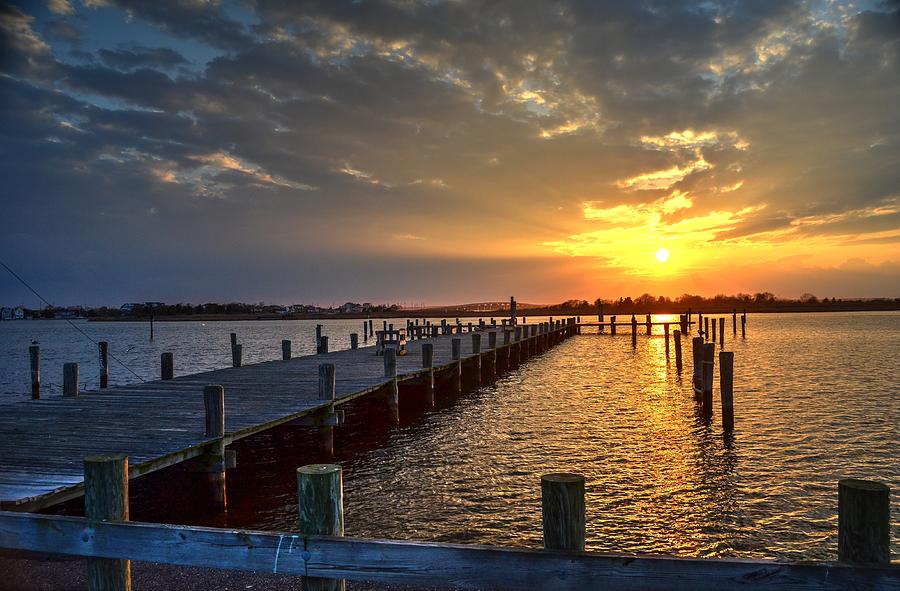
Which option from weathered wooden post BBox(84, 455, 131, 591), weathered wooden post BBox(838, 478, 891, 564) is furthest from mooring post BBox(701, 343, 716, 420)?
weathered wooden post BBox(84, 455, 131, 591)

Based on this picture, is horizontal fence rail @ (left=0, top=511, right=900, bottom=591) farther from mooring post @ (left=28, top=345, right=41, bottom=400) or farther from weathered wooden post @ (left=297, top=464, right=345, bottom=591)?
mooring post @ (left=28, top=345, right=41, bottom=400)

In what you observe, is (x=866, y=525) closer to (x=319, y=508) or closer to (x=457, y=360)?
(x=319, y=508)

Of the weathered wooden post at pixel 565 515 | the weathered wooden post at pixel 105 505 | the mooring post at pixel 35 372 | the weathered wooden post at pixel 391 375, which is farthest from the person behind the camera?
the mooring post at pixel 35 372

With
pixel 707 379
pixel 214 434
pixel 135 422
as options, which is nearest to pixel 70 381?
pixel 135 422

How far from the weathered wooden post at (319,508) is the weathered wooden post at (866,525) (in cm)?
304

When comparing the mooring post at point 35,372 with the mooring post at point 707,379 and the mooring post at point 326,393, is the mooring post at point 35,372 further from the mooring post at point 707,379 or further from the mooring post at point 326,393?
the mooring post at point 707,379

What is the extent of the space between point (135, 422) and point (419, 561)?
900 cm

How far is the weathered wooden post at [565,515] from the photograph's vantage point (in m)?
3.51

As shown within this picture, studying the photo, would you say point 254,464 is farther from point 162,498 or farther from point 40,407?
point 40,407

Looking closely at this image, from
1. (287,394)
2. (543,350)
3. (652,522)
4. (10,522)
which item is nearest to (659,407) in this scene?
(652,522)

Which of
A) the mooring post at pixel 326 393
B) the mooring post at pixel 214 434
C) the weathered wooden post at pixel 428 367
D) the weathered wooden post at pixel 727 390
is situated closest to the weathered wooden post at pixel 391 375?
the weathered wooden post at pixel 428 367

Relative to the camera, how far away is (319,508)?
3.82m

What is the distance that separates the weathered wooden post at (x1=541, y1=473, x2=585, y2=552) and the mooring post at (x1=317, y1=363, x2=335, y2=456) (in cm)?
993

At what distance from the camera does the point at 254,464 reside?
1370cm
